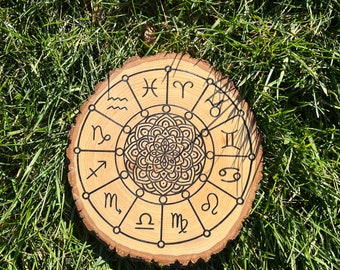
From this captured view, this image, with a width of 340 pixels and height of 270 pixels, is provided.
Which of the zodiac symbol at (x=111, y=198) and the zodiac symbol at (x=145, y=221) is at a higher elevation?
the zodiac symbol at (x=111, y=198)

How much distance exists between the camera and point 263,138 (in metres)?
1.65

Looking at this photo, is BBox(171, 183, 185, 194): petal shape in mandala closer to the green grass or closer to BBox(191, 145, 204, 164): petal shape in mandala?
BBox(191, 145, 204, 164): petal shape in mandala

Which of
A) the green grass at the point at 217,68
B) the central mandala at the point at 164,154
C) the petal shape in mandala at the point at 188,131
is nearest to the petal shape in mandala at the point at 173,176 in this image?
the central mandala at the point at 164,154

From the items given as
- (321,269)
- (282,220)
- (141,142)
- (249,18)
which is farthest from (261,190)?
(249,18)

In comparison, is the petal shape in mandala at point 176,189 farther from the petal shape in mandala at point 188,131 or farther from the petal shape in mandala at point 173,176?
the petal shape in mandala at point 188,131

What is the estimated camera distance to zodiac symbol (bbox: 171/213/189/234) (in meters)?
1.55

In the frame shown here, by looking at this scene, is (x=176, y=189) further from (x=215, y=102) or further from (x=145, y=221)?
(x=215, y=102)

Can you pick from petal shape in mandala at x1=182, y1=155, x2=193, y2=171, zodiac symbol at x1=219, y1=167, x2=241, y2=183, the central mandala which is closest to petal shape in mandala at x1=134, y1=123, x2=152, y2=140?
the central mandala

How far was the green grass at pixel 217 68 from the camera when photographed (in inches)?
63.5

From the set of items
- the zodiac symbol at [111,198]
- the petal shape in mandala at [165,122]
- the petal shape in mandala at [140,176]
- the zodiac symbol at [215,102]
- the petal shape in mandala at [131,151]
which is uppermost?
the zodiac symbol at [215,102]

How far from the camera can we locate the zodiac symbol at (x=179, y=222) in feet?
5.10

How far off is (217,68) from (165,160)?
12.9 inches

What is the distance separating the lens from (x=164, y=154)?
5.22 ft

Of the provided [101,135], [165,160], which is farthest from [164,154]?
[101,135]
